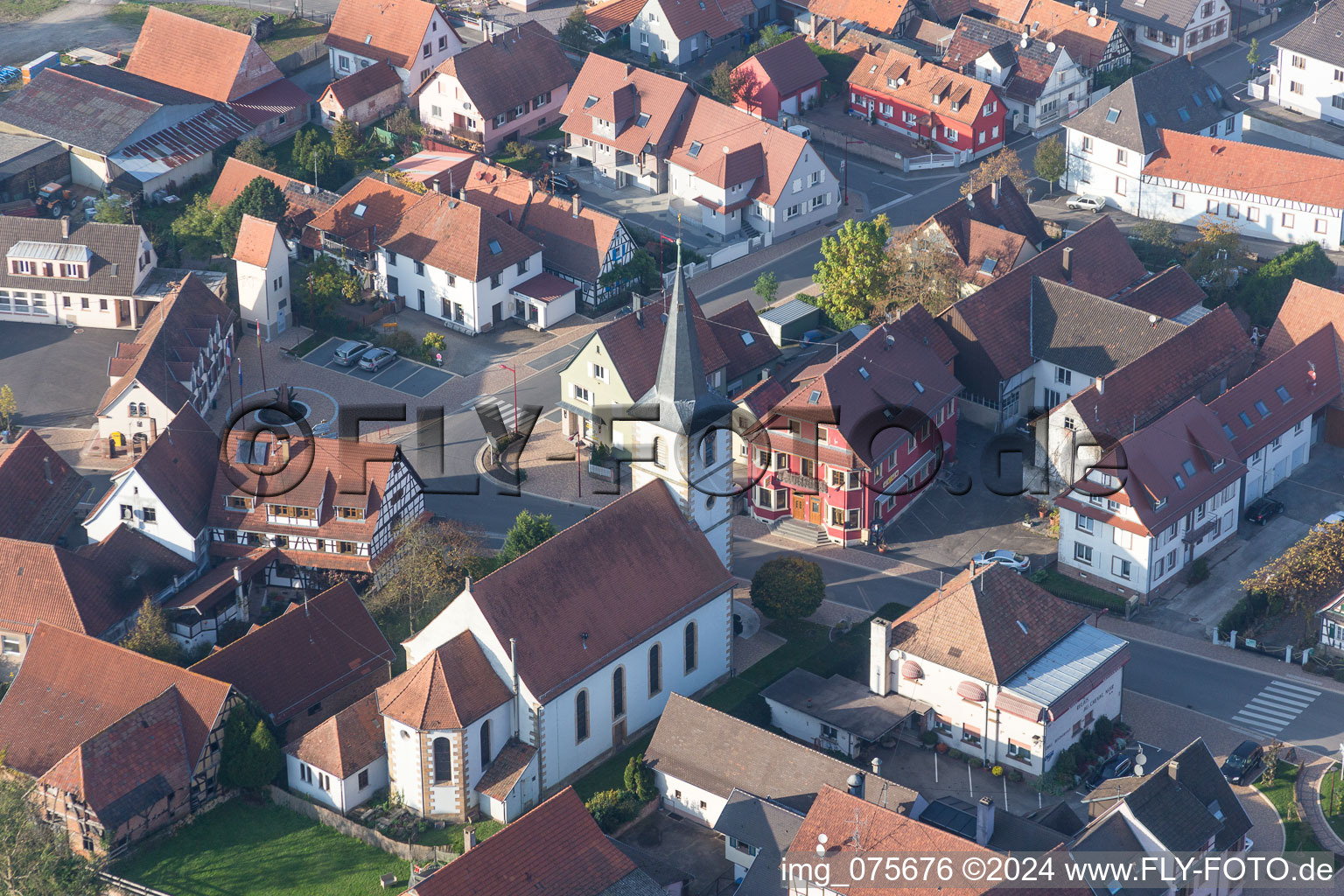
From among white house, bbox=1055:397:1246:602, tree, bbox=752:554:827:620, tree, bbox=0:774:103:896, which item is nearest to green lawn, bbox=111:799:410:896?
tree, bbox=0:774:103:896

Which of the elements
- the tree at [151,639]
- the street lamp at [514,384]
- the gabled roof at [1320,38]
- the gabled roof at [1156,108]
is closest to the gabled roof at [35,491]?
the tree at [151,639]

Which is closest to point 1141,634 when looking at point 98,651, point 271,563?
point 271,563

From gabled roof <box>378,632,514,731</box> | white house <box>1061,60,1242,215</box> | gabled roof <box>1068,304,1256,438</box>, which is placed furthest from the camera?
white house <box>1061,60,1242,215</box>

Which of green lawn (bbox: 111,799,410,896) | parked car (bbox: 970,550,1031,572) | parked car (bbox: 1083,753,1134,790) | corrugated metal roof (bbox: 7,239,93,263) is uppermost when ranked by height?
corrugated metal roof (bbox: 7,239,93,263)

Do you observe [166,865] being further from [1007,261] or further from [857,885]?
[1007,261]

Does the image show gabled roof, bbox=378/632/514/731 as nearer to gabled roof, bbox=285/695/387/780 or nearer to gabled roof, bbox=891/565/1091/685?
gabled roof, bbox=285/695/387/780

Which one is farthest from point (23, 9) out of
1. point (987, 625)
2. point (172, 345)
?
point (987, 625)
